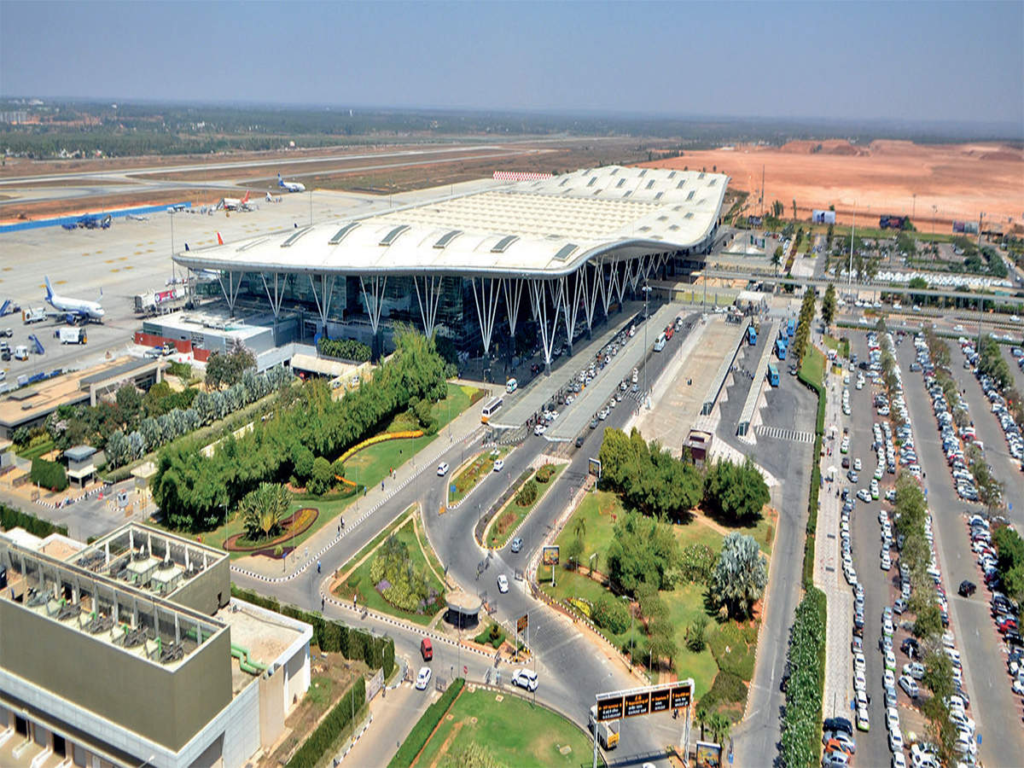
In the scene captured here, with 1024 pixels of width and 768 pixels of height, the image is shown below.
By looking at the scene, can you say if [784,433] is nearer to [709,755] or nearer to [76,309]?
[709,755]

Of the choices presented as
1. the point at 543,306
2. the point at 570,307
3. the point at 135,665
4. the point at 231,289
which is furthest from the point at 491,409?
the point at 135,665

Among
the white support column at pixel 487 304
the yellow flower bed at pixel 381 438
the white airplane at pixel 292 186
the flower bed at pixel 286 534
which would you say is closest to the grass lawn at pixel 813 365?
the white support column at pixel 487 304

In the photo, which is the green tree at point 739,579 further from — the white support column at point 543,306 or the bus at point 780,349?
the bus at point 780,349

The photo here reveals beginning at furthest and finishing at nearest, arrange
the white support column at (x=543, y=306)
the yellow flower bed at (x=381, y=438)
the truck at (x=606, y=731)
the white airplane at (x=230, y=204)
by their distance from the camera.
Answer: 1. the white airplane at (x=230, y=204)
2. the white support column at (x=543, y=306)
3. the yellow flower bed at (x=381, y=438)
4. the truck at (x=606, y=731)

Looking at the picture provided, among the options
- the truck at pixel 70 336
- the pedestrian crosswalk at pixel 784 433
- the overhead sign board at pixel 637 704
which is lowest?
the pedestrian crosswalk at pixel 784 433

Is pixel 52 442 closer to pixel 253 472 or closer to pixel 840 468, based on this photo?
pixel 253 472

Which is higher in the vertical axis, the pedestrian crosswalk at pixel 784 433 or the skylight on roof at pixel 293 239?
the skylight on roof at pixel 293 239

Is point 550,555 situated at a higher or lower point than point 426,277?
lower

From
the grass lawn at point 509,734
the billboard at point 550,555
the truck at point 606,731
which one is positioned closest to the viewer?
the grass lawn at point 509,734
